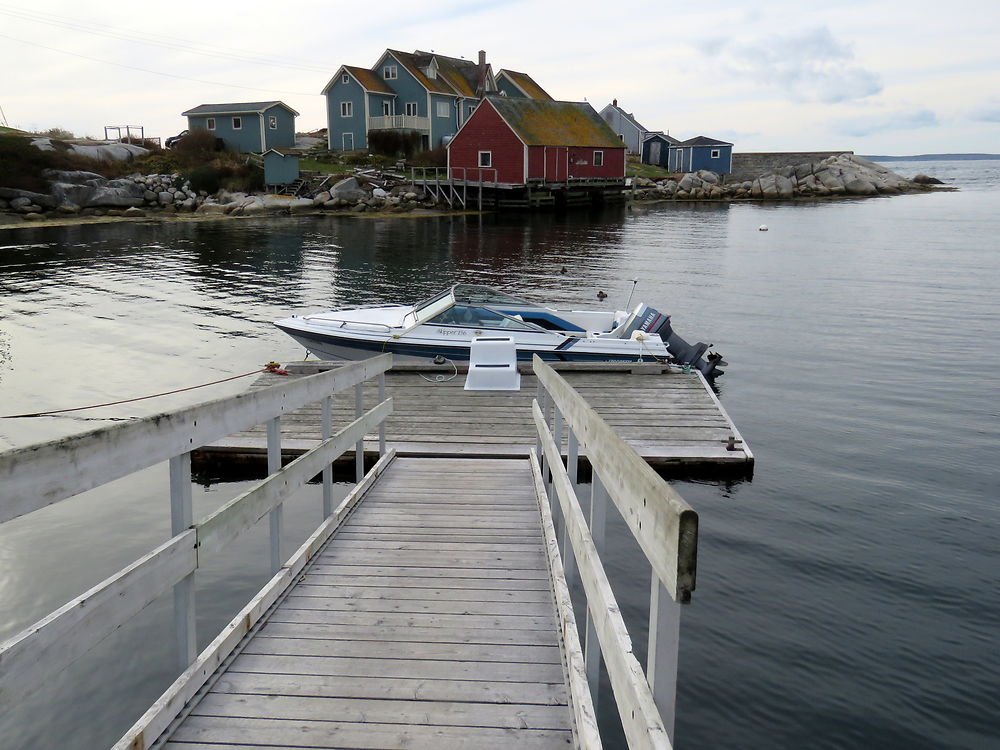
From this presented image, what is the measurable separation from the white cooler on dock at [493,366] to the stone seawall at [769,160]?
8482 cm

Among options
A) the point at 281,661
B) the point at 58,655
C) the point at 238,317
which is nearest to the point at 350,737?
the point at 281,661

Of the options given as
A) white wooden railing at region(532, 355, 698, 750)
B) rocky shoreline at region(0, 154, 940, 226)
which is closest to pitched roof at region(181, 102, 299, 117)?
rocky shoreline at region(0, 154, 940, 226)

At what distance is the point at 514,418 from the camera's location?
11641 mm

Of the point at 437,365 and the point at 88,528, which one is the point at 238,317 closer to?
the point at 437,365

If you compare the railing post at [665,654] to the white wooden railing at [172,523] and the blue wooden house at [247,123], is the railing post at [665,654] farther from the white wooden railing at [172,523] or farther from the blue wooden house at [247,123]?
the blue wooden house at [247,123]

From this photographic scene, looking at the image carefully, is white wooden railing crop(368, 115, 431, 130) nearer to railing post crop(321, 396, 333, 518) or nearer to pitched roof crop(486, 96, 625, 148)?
pitched roof crop(486, 96, 625, 148)

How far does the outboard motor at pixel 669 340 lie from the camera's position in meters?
15.2

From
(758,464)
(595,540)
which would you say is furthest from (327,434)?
(758,464)

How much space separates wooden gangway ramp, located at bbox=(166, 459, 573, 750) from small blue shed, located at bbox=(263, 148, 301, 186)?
58468mm

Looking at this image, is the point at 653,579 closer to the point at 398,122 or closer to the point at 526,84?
the point at 398,122

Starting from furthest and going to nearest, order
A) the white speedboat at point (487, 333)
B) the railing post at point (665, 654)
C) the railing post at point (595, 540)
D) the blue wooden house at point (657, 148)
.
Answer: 1. the blue wooden house at point (657, 148)
2. the white speedboat at point (487, 333)
3. the railing post at point (595, 540)
4. the railing post at point (665, 654)

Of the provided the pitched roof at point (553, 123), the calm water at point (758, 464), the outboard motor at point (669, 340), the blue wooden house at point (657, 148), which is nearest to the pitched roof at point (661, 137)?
the blue wooden house at point (657, 148)

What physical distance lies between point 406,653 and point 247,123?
71.8m

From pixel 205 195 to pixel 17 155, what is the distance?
459 inches
